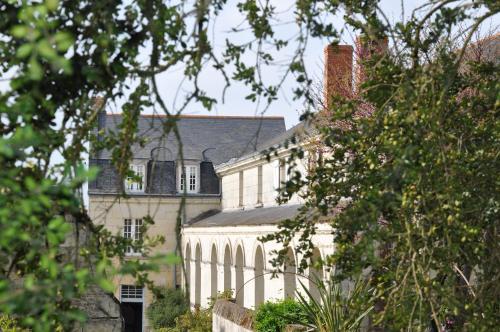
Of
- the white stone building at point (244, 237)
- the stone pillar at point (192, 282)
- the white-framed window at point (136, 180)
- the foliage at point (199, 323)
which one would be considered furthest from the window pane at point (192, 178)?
the foliage at point (199, 323)

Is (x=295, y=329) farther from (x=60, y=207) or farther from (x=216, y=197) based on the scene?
(x=216, y=197)

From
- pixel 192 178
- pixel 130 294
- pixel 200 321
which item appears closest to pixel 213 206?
pixel 192 178

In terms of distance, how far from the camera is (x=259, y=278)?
30203mm

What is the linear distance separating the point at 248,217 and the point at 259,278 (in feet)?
14.4

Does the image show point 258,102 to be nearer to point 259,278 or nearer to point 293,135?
point 293,135

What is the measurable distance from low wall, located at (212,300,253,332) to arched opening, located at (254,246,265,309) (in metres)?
7.93

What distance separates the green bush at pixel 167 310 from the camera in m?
40.9

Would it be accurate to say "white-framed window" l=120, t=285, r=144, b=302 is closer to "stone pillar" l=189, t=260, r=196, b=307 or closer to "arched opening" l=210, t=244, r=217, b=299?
"stone pillar" l=189, t=260, r=196, b=307

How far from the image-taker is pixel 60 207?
4.54m

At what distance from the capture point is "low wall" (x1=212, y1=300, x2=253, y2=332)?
17.9 metres

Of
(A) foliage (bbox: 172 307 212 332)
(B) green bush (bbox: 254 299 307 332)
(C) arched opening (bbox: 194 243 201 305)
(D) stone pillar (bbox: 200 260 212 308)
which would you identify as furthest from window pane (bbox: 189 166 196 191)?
(B) green bush (bbox: 254 299 307 332)

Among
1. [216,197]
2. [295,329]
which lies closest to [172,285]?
[216,197]

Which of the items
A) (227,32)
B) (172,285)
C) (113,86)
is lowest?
(172,285)

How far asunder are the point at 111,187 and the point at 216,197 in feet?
16.4
